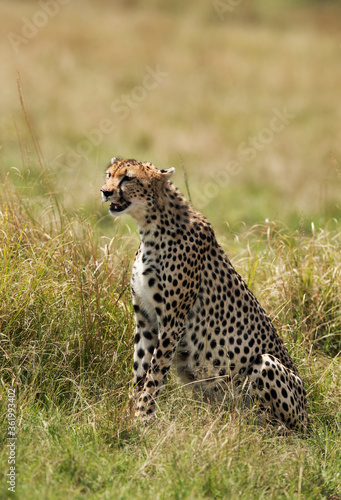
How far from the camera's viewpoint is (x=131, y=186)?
12.1 feet

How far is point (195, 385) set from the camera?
3988 mm

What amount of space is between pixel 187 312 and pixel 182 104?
1132 centimetres

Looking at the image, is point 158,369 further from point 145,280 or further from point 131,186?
point 131,186

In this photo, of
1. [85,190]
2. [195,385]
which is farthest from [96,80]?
[195,385]

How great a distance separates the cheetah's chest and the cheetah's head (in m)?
0.25

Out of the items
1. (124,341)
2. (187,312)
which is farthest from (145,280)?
(124,341)

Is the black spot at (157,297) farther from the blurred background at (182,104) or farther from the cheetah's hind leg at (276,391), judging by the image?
the blurred background at (182,104)

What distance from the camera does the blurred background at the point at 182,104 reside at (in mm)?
9773

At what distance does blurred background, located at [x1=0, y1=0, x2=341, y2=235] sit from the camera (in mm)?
9773

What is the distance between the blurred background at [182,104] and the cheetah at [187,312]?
1293mm

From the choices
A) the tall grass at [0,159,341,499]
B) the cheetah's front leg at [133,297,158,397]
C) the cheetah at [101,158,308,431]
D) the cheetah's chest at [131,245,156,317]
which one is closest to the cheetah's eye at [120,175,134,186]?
the cheetah at [101,158,308,431]

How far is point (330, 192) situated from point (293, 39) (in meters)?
12.0

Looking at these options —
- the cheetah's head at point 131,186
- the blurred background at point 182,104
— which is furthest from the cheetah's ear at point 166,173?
the blurred background at point 182,104

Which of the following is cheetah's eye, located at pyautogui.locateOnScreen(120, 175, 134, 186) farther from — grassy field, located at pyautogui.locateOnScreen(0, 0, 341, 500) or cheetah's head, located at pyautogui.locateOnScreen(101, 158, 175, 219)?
grassy field, located at pyautogui.locateOnScreen(0, 0, 341, 500)
